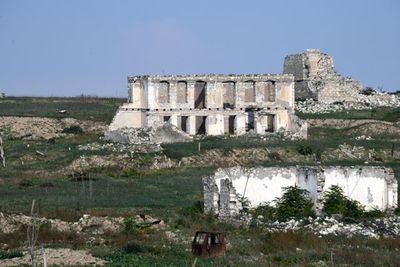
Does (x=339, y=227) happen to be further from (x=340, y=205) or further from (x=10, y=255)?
(x=10, y=255)

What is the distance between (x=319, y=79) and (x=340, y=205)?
3712 centimetres

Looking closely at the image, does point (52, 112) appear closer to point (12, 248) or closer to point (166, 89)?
point (166, 89)

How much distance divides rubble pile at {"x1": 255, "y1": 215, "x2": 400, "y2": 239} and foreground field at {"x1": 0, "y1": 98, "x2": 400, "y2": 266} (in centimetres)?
74

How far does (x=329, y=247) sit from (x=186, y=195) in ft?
34.1

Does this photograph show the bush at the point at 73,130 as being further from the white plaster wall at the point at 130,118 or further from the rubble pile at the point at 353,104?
the rubble pile at the point at 353,104

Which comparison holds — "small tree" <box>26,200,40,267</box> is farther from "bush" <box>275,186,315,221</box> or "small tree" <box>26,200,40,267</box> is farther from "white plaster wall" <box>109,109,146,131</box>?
"white plaster wall" <box>109,109,146,131</box>

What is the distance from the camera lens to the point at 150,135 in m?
54.1

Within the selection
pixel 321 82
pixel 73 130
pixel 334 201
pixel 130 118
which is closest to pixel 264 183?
pixel 334 201

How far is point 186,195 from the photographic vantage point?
37.0m

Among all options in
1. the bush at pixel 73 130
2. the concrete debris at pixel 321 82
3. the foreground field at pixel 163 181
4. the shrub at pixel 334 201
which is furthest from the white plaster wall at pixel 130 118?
the shrub at pixel 334 201

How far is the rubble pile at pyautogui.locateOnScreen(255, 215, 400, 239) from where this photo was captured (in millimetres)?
29666

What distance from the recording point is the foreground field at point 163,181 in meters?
26.1

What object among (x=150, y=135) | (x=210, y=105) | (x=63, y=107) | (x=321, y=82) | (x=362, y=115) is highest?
(x=321, y=82)

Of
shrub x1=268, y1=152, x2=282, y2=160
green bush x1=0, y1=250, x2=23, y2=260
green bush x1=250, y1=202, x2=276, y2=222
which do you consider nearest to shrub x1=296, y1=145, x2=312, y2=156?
shrub x1=268, y1=152, x2=282, y2=160
